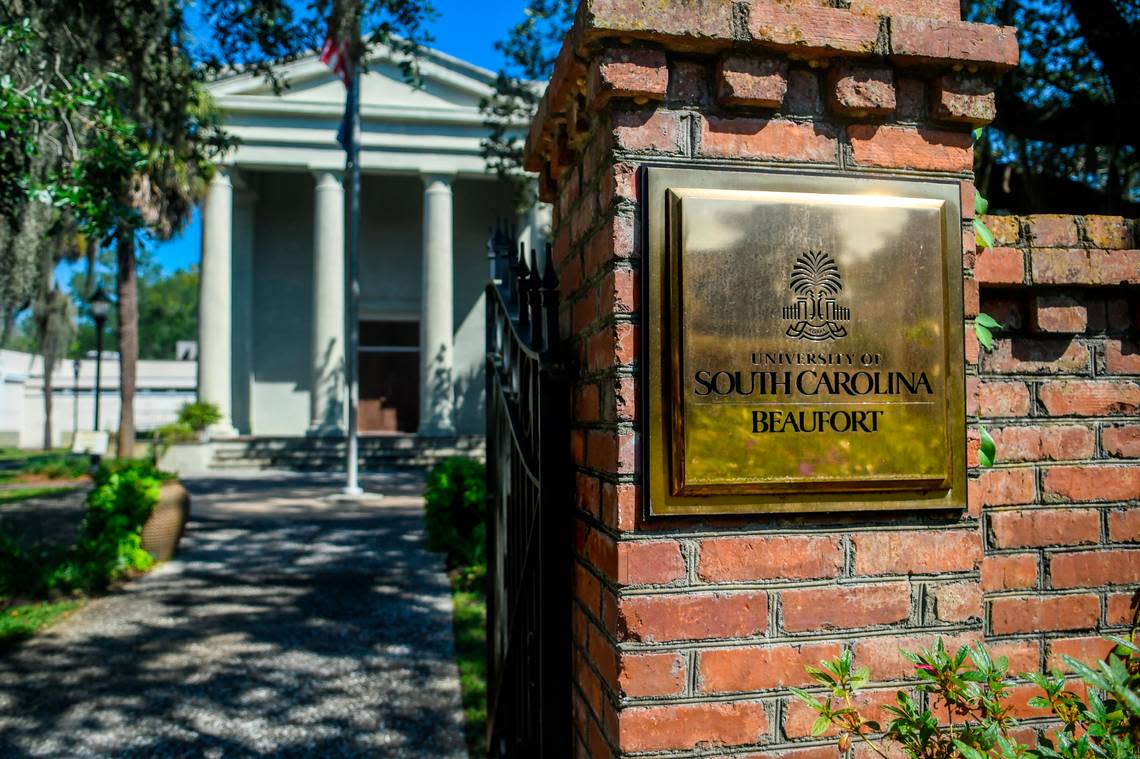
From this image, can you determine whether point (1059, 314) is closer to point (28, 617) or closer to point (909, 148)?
point (909, 148)

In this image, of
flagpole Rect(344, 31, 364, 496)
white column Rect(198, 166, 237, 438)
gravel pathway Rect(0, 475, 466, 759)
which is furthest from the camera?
white column Rect(198, 166, 237, 438)

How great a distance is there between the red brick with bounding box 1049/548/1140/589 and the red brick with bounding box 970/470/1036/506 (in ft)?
0.51

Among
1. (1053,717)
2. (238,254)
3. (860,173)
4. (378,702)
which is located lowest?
(378,702)

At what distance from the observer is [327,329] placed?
20.2 metres

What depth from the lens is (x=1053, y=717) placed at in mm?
1755

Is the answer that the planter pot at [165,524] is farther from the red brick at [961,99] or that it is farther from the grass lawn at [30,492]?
the red brick at [961,99]

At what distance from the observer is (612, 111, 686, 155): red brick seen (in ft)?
4.72

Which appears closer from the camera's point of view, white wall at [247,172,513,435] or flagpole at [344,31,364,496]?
flagpole at [344,31,364,496]

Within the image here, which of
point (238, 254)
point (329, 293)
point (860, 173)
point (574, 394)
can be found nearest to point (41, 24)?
point (574, 394)

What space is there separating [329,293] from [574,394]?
1960 cm

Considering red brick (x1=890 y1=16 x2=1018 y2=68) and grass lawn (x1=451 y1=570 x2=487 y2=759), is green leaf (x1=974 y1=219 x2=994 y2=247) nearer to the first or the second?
red brick (x1=890 y1=16 x2=1018 y2=68)

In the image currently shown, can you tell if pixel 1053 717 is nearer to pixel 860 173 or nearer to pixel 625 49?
pixel 860 173

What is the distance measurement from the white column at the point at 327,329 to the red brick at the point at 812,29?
19.7 metres

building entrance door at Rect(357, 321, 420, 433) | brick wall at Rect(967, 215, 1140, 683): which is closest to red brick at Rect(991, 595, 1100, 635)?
brick wall at Rect(967, 215, 1140, 683)
